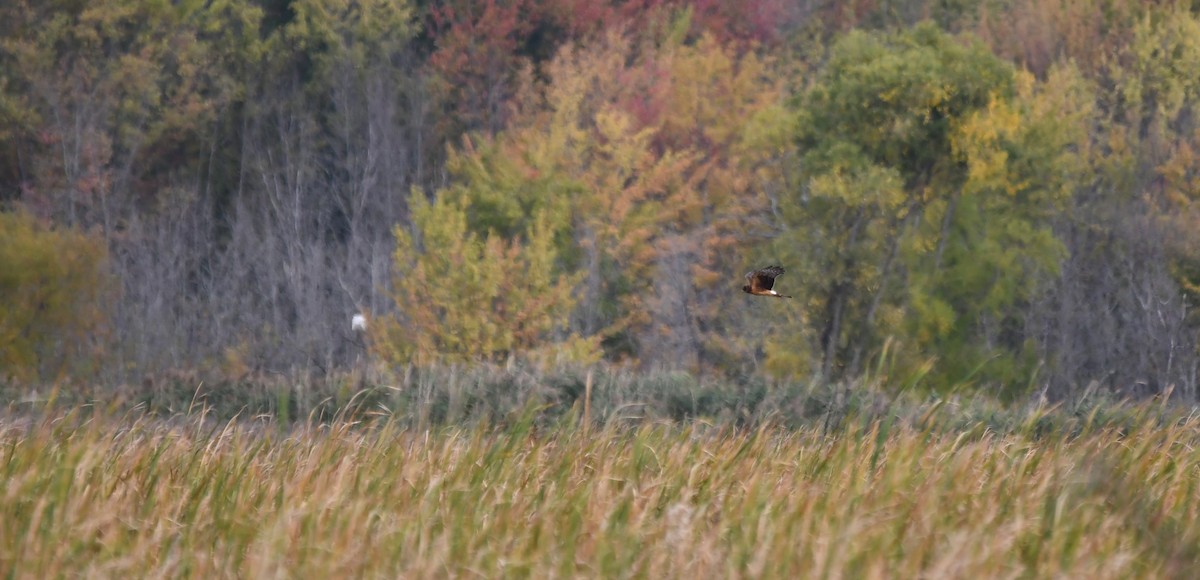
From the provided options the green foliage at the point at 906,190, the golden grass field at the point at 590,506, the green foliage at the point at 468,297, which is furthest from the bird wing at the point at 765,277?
the green foliage at the point at 468,297

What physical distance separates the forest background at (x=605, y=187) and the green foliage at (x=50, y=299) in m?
0.07

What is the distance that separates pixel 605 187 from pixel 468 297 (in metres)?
6.34

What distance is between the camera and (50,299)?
2775 cm

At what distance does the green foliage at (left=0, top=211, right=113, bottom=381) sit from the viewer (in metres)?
26.7

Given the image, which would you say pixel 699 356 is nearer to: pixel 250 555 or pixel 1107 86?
pixel 1107 86

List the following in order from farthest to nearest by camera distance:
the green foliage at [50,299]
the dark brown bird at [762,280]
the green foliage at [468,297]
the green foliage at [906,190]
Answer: the green foliage at [468,297] < the green foliage at [50,299] < the green foliage at [906,190] < the dark brown bird at [762,280]

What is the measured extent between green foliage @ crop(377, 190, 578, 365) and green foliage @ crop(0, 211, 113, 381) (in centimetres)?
555

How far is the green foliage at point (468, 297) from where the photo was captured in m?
26.8

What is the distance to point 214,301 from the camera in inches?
1348

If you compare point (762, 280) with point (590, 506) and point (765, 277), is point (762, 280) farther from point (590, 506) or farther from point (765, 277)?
point (590, 506)

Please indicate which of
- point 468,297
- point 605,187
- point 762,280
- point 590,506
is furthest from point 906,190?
point 590,506

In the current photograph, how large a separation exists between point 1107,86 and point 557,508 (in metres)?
31.0

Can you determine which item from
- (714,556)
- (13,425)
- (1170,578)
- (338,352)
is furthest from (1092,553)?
(338,352)

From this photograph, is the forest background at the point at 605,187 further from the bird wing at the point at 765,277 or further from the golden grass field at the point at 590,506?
the bird wing at the point at 765,277
